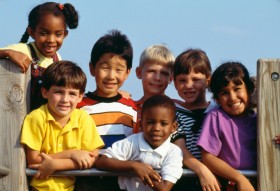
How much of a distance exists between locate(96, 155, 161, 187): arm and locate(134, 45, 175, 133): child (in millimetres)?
1370

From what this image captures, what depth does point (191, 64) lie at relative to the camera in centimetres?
514

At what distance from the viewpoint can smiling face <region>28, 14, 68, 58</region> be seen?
5191mm

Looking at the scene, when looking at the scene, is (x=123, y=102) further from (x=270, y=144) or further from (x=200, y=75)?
(x=270, y=144)

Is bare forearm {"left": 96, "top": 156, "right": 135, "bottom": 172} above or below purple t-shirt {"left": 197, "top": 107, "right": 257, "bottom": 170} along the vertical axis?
below

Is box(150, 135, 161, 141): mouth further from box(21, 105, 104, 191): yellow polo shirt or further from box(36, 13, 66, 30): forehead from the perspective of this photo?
box(36, 13, 66, 30): forehead

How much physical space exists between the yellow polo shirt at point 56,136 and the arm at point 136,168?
0.31 metres

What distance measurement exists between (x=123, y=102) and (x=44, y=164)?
1.20 m

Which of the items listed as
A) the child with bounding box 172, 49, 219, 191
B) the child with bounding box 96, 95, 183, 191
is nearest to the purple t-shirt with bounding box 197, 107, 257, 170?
the child with bounding box 96, 95, 183, 191

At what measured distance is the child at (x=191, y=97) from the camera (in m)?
4.61

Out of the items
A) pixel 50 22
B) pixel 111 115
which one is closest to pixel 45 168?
pixel 111 115

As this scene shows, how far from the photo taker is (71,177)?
4.12 m

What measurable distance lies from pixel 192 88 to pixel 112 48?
32.6 inches

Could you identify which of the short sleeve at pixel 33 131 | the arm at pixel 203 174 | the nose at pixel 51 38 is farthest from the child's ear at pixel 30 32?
the arm at pixel 203 174

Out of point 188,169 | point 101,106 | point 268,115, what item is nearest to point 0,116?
point 101,106
